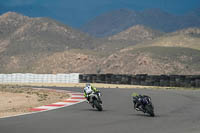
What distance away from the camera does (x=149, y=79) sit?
39.4 m

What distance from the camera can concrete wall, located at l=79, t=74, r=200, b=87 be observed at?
35.2 metres

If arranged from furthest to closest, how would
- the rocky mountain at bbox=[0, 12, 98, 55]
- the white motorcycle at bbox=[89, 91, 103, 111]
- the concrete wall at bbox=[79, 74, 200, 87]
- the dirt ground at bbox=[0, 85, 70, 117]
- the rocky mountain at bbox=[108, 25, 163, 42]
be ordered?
the rocky mountain at bbox=[108, 25, 163, 42] < the rocky mountain at bbox=[0, 12, 98, 55] < the concrete wall at bbox=[79, 74, 200, 87] < the dirt ground at bbox=[0, 85, 70, 117] < the white motorcycle at bbox=[89, 91, 103, 111]

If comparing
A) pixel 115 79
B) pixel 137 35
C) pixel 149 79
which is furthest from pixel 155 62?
pixel 137 35

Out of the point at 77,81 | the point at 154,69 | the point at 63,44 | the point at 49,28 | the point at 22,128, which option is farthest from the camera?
the point at 49,28

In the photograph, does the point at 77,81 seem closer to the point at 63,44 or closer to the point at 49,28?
the point at 63,44

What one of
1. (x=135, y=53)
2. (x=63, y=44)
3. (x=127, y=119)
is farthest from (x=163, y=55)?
(x=127, y=119)

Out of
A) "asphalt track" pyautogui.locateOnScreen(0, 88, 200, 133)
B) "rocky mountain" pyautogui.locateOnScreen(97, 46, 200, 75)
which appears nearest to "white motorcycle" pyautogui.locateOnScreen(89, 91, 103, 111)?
"asphalt track" pyautogui.locateOnScreen(0, 88, 200, 133)

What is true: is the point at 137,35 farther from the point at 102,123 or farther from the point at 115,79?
the point at 102,123

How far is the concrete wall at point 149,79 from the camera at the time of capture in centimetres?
3518

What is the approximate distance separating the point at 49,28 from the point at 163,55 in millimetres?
67421

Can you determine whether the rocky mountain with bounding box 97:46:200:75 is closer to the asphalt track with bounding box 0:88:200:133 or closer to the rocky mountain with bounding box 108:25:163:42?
the asphalt track with bounding box 0:88:200:133

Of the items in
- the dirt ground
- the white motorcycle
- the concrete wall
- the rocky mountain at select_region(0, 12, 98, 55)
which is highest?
the rocky mountain at select_region(0, 12, 98, 55)

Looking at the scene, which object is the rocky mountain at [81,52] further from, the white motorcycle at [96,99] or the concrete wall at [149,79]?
the white motorcycle at [96,99]

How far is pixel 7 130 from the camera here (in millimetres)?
9688
